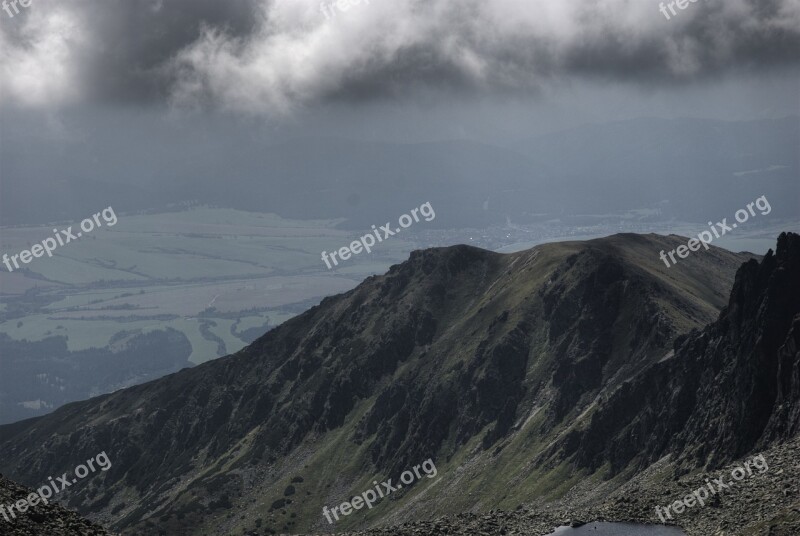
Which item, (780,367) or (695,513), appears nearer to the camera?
(695,513)

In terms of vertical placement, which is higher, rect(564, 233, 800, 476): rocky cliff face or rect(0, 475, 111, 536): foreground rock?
rect(0, 475, 111, 536): foreground rock

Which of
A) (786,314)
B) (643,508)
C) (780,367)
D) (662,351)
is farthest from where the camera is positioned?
(662,351)

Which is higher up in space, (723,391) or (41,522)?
(41,522)

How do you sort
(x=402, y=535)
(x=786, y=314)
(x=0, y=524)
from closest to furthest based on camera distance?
(x=0, y=524) → (x=402, y=535) → (x=786, y=314)

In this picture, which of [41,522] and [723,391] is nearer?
[41,522]

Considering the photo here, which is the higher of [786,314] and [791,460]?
[786,314]

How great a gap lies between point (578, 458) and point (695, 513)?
84.5 m

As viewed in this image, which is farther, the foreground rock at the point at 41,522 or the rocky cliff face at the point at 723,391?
the rocky cliff face at the point at 723,391

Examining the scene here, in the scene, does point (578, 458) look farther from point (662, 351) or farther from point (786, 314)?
point (786, 314)

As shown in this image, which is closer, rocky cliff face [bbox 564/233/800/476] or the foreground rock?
the foreground rock

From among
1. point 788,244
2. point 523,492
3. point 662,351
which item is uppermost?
point 788,244

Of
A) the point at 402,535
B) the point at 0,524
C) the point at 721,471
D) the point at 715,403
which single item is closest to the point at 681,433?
the point at 715,403

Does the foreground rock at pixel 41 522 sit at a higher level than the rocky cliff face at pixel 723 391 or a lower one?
higher

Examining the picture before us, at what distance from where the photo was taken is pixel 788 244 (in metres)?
142
